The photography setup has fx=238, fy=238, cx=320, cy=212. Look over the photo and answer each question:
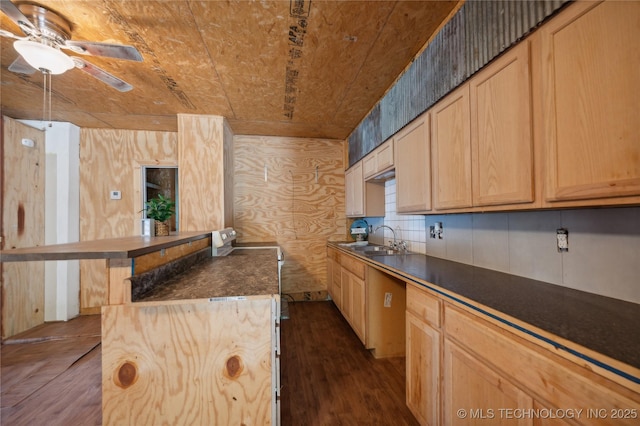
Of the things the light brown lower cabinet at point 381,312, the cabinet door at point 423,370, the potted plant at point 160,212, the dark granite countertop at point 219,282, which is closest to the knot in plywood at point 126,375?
the dark granite countertop at point 219,282

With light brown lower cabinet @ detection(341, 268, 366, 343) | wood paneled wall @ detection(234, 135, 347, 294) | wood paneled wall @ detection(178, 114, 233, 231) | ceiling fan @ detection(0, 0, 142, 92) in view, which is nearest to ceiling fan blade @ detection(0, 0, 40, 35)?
ceiling fan @ detection(0, 0, 142, 92)

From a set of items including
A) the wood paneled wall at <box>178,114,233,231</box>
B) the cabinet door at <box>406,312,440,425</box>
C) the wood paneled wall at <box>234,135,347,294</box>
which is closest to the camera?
the cabinet door at <box>406,312,440,425</box>

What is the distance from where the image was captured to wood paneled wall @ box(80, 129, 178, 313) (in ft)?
11.1

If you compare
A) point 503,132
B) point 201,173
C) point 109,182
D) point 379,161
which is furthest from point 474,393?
point 109,182

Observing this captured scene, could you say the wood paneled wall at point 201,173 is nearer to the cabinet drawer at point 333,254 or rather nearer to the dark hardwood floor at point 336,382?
the cabinet drawer at point 333,254

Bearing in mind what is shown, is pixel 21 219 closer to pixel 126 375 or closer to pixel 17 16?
pixel 17 16

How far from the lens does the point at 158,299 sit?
1.10m

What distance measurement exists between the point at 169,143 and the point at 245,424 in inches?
148

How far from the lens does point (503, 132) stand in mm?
1187

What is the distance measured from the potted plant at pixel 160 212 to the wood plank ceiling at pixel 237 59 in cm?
119

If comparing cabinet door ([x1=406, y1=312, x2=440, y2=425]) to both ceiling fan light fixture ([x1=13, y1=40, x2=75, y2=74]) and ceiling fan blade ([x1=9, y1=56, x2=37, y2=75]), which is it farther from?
ceiling fan blade ([x1=9, y1=56, x2=37, y2=75])

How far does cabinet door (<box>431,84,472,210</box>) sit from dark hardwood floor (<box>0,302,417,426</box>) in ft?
4.80

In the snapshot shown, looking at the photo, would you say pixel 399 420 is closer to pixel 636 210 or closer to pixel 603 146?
pixel 636 210

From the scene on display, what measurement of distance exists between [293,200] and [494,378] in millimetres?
3272
